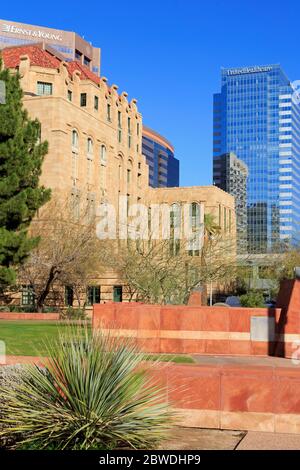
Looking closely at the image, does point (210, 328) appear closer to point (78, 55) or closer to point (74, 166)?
point (74, 166)

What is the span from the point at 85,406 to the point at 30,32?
18614 centimetres

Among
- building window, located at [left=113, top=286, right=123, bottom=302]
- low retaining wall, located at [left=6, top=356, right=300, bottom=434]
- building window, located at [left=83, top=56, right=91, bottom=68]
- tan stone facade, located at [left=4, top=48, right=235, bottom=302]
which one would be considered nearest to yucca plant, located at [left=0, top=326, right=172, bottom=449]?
low retaining wall, located at [left=6, top=356, right=300, bottom=434]

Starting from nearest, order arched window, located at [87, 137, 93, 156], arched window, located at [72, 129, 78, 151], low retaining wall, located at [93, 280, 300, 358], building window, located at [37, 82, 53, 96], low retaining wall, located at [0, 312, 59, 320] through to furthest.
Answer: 1. low retaining wall, located at [93, 280, 300, 358]
2. low retaining wall, located at [0, 312, 59, 320]
3. arched window, located at [72, 129, 78, 151]
4. building window, located at [37, 82, 53, 96]
5. arched window, located at [87, 137, 93, 156]

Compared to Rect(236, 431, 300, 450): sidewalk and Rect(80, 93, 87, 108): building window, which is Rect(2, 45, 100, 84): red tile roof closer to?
Rect(80, 93, 87, 108): building window

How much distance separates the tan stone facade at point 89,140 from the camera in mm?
59000

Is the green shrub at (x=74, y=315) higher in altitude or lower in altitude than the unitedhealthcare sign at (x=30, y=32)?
lower

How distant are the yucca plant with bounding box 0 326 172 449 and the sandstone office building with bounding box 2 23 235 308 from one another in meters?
43.1

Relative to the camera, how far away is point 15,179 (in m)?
27.8

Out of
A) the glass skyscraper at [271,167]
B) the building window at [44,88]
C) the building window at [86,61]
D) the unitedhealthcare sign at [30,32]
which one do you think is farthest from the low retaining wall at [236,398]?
the glass skyscraper at [271,167]

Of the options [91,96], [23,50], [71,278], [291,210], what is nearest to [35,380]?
[71,278]

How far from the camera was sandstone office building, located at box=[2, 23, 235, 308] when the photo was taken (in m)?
59.0

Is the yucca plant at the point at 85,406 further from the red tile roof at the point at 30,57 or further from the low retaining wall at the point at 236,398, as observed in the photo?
the red tile roof at the point at 30,57

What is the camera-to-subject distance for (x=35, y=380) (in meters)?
8.73

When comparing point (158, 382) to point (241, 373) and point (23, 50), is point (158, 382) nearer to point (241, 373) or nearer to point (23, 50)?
point (241, 373)
